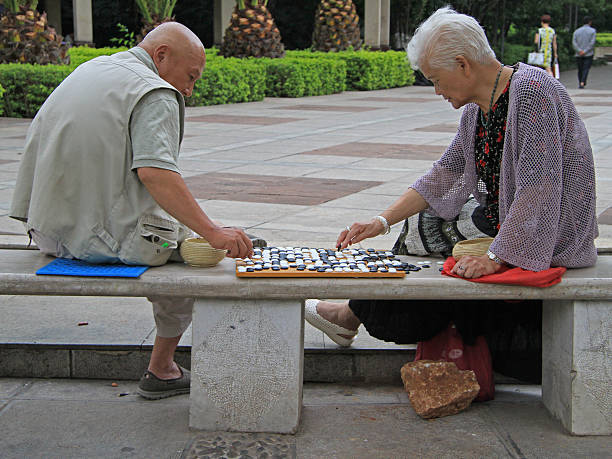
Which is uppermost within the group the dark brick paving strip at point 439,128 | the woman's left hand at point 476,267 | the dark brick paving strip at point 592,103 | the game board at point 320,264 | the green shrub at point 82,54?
the green shrub at point 82,54

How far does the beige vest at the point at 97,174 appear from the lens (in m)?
2.92

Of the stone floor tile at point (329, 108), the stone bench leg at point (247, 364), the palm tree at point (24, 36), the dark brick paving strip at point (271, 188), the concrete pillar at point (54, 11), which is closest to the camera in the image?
the stone bench leg at point (247, 364)

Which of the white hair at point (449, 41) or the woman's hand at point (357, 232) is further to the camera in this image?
the woman's hand at point (357, 232)

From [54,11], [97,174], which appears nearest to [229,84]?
[54,11]

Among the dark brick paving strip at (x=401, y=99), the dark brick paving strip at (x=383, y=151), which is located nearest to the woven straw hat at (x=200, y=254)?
the dark brick paving strip at (x=383, y=151)

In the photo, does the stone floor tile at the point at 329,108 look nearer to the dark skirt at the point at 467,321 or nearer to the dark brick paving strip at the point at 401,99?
the dark brick paving strip at the point at 401,99

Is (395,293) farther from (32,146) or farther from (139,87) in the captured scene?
(32,146)

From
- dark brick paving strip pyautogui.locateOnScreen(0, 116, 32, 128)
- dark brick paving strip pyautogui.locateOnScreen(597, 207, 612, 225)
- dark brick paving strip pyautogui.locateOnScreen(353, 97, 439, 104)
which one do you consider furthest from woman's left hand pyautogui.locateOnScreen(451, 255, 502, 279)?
dark brick paving strip pyautogui.locateOnScreen(353, 97, 439, 104)

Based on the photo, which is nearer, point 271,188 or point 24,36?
point 271,188

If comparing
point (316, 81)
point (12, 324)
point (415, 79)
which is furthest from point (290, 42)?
point (12, 324)

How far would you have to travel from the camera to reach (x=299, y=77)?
19.1m

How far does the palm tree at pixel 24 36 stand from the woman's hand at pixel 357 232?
12.7 m

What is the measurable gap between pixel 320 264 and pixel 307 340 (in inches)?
31.9

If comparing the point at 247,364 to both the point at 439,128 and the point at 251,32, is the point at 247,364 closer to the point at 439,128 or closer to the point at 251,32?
the point at 439,128
